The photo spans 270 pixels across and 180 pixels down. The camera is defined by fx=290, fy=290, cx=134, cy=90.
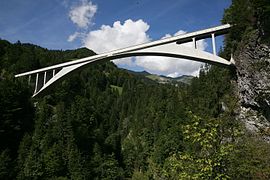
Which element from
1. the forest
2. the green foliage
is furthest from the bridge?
the green foliage

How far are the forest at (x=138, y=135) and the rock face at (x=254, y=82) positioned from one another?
0.88 m

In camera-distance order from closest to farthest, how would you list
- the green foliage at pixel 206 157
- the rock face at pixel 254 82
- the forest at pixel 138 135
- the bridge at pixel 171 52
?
the green foliage at pixel 206 157 → the forest at pixel 138 135 → the rock face at pixel 254 82 → the bridge at pixel 171 52

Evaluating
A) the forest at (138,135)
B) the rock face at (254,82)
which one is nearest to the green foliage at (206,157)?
the forest at (138,135)

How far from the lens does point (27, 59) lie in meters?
48.1

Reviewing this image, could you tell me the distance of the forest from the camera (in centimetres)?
827

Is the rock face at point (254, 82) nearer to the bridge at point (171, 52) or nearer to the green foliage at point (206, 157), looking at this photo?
the bridge at point (171, 52)

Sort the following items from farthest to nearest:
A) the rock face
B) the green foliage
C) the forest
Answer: the rock face → the forest → the green foliage

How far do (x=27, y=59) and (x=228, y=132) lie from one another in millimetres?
45022

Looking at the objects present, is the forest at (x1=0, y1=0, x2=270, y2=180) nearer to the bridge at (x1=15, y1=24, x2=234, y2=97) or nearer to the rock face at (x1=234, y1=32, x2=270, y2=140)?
the rock face at (x1=234, y1=32, x2=270, y2=140)

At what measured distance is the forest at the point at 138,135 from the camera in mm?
8273

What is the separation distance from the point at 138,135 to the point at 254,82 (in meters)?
53.0

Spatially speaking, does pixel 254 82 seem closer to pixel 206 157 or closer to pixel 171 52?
pixel 171 52

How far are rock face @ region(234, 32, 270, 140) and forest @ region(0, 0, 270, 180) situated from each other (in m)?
0.88

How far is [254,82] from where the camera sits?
18516 millimetres
